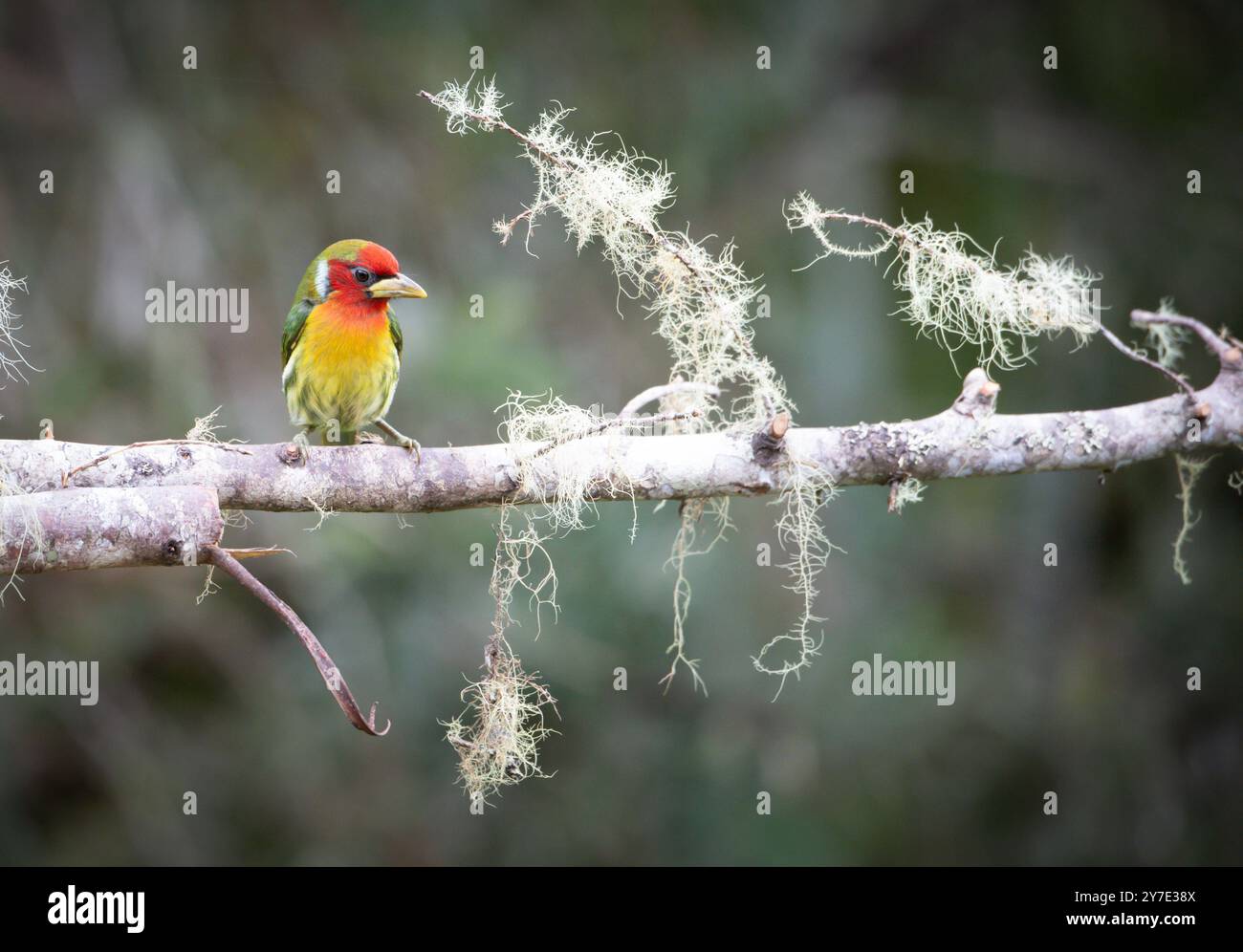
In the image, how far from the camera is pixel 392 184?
22.9ft

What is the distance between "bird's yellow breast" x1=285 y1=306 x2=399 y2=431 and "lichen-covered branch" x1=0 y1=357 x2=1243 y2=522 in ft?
Result: 3.07

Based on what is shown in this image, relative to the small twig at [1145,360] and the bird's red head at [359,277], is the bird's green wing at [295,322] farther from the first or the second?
the small twig at [1145,360]

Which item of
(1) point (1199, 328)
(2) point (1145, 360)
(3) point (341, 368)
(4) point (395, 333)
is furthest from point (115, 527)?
(1) point (1199, 328)

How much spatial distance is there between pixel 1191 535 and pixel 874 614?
185 centimetres

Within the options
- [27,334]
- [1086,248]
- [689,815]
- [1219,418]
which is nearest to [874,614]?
[689,815]

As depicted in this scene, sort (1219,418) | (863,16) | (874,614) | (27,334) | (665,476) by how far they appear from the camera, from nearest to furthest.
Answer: (665,476)
(1219,418)
(27,334)
(874,614)
(863,16)

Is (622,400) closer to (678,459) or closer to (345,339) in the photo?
(345,339)

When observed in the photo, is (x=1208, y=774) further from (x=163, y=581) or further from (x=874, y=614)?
(x=163, y=581)

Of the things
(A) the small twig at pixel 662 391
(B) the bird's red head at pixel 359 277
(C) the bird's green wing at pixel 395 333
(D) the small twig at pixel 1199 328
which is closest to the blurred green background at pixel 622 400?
(C) the bird's green wing at pixel 395 333

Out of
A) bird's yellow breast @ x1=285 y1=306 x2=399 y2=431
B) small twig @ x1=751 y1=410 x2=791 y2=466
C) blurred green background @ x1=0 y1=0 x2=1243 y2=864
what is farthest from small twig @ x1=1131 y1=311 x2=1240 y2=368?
blurred green background @ x1=0 y1=0 x2=1243 y2=864

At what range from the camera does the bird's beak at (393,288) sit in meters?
3.80

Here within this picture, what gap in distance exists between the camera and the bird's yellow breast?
3838 mm

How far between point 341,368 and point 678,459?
4.45ft

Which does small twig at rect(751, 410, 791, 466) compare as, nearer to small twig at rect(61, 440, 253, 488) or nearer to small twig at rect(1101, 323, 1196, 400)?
small twig at rect(1101, 323, 1196, 400)
